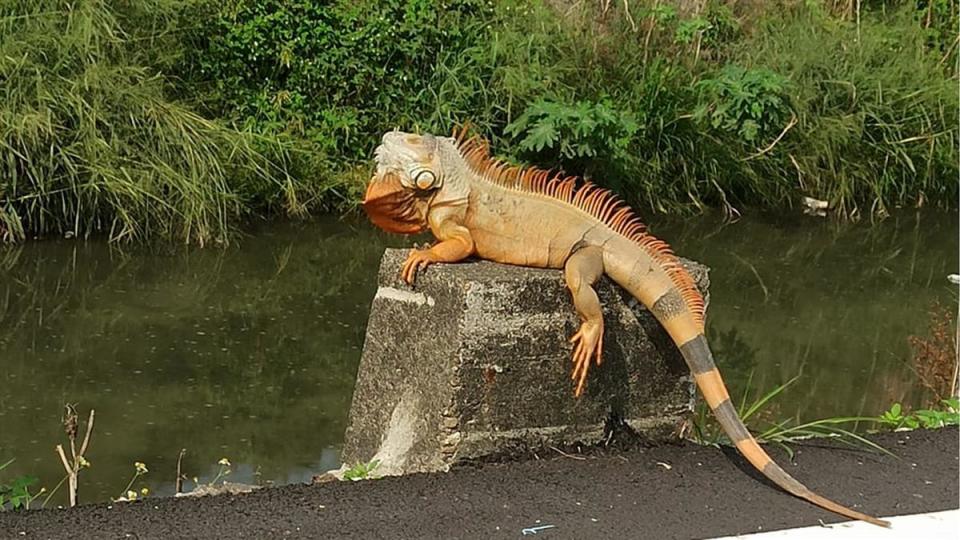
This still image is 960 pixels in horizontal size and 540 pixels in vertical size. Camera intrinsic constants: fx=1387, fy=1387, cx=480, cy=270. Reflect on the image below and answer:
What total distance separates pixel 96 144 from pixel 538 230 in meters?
6.77

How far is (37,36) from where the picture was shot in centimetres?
1082

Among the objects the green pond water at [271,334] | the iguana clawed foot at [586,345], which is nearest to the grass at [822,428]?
the iguana clawed foot at [586,345]

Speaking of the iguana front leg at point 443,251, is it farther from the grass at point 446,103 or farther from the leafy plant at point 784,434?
the grass at point 446,103

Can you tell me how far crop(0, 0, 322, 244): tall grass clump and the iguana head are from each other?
6.17 meters

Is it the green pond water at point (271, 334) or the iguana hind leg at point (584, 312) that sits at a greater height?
the iguana hind leg at point (584, 312)

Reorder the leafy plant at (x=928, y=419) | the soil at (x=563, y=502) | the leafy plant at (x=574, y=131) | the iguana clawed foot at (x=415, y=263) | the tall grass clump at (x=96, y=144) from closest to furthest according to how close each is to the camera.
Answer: the soil at (x=563, y=502) < the iguana clawed foot at (x=415, y=263) < the leafy plant at (x=928, y=419) < the tall grass clump at (x=96, y=144) < the leafy plant at (x=574, y=131)

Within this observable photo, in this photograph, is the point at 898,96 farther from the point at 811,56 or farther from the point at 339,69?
the point at 339,69

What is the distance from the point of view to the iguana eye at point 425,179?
4.60m

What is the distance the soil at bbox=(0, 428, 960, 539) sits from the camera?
12.1ft

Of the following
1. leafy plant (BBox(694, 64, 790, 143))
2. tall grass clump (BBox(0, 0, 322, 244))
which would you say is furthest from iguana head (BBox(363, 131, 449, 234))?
leafy plant (BBox(694, 64, 790, 143))

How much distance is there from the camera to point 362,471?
4594 mm

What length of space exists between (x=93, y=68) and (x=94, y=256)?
1.56 metres

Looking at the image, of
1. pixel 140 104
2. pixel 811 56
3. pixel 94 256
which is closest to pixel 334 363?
pixel 94 256

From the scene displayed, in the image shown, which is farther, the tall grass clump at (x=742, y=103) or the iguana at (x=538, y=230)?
the tall grass clump at (x=742, y=103)
